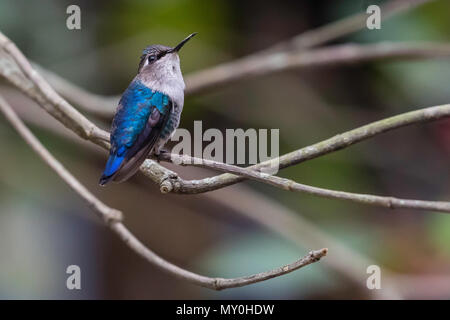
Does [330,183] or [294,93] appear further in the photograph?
[294,93]

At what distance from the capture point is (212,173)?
3.96 m

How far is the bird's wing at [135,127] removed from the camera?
5.82ft

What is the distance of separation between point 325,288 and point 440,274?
22.9 inches

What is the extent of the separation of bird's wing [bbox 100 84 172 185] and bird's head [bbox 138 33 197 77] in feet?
0.26

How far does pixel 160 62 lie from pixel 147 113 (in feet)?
0.68

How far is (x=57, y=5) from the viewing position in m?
4.06

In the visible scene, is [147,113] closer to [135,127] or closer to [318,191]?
[135,127]

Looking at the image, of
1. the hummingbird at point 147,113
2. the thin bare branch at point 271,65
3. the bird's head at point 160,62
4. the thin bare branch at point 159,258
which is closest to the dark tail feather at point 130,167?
the hummingbird at point 147,113

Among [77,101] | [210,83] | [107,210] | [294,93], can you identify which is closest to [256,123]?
[294,93]

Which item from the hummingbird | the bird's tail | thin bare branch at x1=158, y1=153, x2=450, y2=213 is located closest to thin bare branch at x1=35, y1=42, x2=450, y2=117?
the hummingbird

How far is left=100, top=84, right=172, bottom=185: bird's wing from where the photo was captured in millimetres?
1772

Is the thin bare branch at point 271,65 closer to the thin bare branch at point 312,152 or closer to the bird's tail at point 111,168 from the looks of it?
the bird's tail at point 111,168

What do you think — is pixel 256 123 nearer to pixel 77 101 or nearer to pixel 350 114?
pixel 350 114

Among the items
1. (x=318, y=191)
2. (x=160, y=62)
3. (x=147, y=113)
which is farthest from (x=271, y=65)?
(x=318, y=191)
